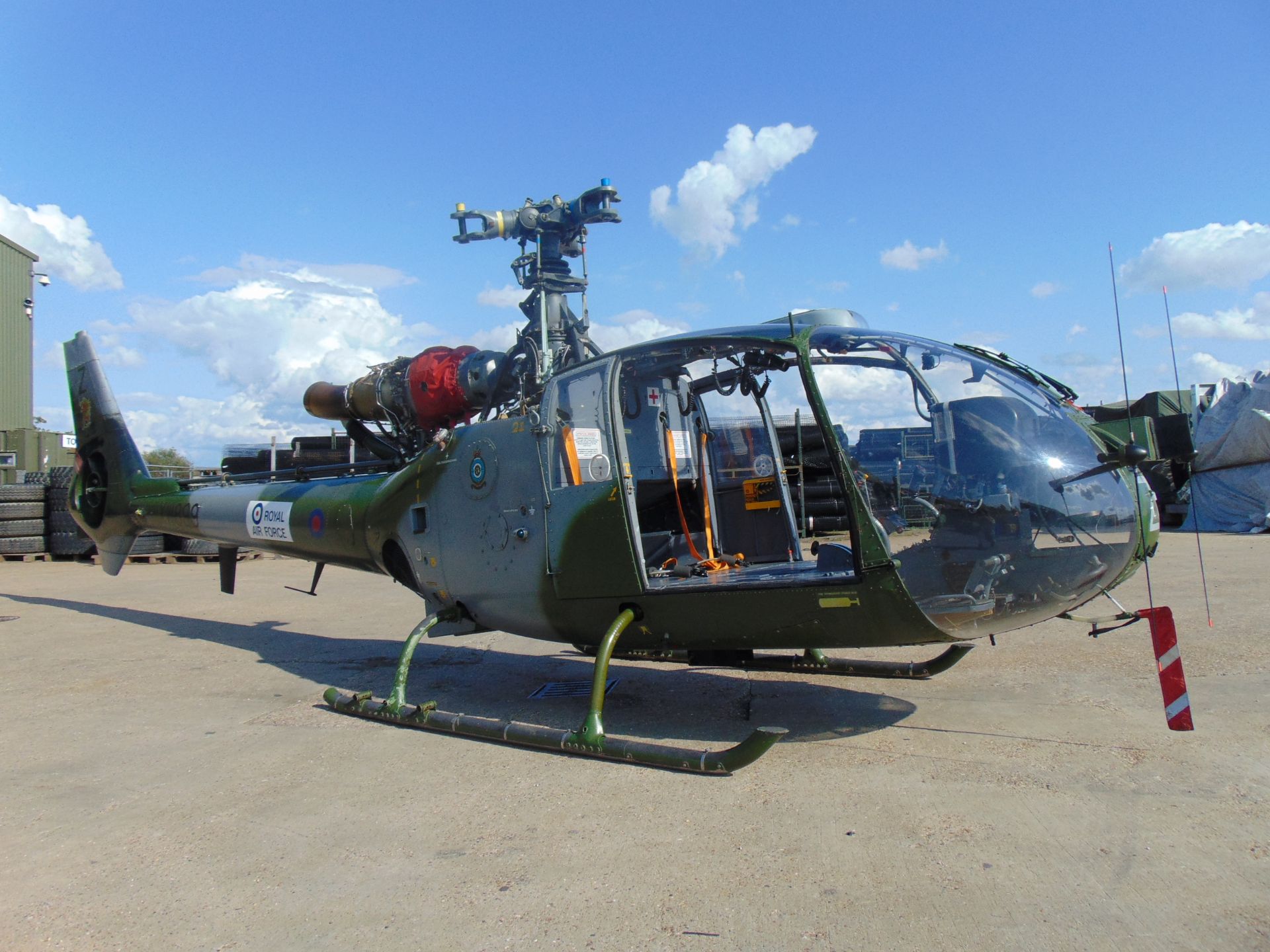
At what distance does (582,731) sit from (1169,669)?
314 centimetres

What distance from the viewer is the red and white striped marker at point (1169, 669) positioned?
425 cm

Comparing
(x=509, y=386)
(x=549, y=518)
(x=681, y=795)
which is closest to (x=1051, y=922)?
(x=681, y=795)

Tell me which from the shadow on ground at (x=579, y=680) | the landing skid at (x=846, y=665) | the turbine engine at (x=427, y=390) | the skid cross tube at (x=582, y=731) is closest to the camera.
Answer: the skid cross tube at (x=582, y=731)

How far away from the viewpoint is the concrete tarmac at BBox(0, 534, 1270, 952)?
10.1 ft

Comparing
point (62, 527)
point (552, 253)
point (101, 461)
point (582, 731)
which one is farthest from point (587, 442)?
point (62, 527)

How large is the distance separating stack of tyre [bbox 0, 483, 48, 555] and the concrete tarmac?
12.2 metres

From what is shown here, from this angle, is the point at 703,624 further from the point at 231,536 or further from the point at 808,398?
the point at 231,536

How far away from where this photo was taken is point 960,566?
4.52 meters

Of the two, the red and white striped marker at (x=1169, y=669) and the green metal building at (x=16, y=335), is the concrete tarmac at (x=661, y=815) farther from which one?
the green metal building at (x=16, y=335)

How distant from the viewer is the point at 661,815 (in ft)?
13.3

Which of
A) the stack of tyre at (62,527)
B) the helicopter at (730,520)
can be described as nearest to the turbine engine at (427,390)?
the helicopter at (730,520)

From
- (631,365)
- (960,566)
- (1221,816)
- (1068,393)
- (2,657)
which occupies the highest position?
(631,365)

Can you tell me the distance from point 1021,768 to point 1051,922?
5.46 ft

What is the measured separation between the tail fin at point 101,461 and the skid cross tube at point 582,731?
219 inches
